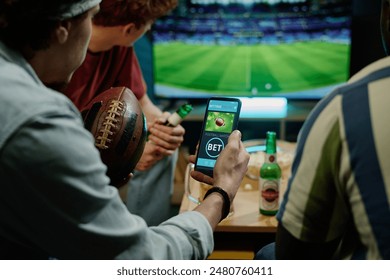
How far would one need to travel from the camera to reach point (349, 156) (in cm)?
94

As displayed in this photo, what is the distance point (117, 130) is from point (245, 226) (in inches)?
26.9

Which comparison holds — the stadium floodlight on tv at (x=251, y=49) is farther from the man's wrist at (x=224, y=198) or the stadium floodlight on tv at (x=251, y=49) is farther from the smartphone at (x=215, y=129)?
the man's wrist at (x=224, y=198)

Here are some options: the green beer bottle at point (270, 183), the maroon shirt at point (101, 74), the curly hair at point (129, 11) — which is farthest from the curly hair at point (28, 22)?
A: the maroon shirt at point (101, 74)

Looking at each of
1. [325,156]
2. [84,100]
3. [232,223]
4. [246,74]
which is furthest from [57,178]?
[246,74]

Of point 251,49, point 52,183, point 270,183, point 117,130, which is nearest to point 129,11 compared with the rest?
point 117,130

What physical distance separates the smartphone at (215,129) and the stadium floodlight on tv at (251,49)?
8.44ft

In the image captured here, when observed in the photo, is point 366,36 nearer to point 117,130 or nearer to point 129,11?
point 129,11

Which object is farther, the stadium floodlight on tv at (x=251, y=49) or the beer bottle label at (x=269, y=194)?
the stadium floodlight on tv at (x=251, y=49)

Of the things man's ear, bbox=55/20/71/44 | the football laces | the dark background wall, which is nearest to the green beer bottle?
the football laces

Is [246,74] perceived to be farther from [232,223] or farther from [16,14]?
[16,14]

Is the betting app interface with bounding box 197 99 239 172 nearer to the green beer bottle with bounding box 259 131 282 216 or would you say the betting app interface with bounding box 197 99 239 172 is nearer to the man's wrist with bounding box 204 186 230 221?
the man's wrist with bounding box 204 186 230 221

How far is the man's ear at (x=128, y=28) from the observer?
2.12m

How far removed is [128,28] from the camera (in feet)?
7.00

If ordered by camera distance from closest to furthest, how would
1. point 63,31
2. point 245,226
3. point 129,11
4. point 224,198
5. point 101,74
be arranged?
point 63,31
point 224,198
point 245,226
point 129,11
point 101,74
